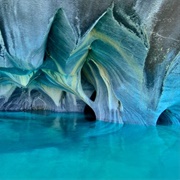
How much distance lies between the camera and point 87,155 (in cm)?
261

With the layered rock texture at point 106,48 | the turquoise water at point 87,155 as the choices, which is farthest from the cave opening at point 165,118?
the turquoise water at point 87,155

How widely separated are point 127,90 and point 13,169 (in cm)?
281

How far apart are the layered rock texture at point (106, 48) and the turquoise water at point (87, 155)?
3.00 feet

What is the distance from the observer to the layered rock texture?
3438 millimetres

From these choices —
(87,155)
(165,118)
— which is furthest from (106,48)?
(165,118)

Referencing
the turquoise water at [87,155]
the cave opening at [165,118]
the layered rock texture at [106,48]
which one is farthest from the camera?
the cave opening at [165,118]

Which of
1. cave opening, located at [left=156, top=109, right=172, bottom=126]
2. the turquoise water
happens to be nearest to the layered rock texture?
cave opening, located at [left=156, top=109, right=172, bottom=126]

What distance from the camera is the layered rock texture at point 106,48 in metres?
3.44

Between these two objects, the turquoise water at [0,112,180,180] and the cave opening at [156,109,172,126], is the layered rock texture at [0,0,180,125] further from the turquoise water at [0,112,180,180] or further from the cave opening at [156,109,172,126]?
the turquoise water at [0,112,180,180]

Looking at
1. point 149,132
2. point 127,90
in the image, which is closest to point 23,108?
point 127,90

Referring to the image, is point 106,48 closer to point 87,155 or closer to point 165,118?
point 87,155

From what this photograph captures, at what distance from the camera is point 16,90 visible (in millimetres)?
6746

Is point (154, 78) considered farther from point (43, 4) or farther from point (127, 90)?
point (43, 4)

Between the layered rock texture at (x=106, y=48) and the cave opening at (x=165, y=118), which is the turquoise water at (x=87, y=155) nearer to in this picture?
the layered rock texture at (x=106, y=48)
